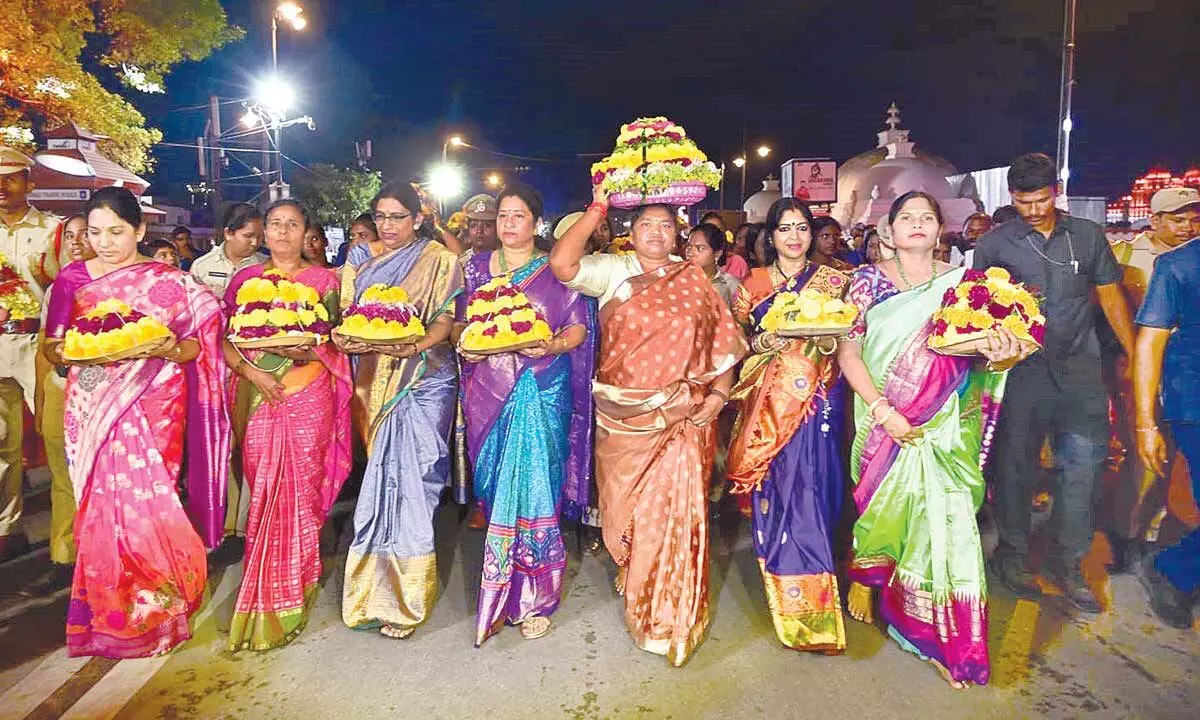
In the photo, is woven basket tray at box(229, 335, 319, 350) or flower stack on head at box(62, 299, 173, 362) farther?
woven basket tray at box(229, 335, 319, 350)

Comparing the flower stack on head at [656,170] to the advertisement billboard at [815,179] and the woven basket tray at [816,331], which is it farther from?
the advertisement billboard at [815,179]

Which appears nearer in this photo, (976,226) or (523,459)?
(523,459)

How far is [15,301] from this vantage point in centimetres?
430

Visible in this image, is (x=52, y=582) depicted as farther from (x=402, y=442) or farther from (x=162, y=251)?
(x=162, y=251)

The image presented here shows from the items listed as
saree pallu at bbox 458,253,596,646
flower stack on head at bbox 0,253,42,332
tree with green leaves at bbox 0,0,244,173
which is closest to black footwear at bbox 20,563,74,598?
flower stack on head at bbox 0,253,42,332

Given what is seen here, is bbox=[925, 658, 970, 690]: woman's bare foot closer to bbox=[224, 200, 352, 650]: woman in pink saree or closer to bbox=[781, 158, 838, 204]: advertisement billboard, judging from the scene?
bbox=[224, 200, 352, 650]: woman in pink saree

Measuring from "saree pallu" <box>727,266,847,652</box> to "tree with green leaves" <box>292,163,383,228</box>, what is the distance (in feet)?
107

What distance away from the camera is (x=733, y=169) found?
5944 centimetres

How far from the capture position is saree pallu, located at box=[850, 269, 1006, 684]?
11.1 ft

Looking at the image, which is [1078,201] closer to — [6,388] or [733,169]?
[6,388]

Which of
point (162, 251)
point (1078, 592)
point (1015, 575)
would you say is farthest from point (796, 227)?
point (162, 251)

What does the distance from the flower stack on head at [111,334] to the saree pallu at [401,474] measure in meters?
1.01

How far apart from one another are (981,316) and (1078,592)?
1.98 meters

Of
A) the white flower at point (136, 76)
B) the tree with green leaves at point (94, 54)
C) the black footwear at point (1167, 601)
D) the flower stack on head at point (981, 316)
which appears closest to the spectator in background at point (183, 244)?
the tree with green leaves at point (94, 54)
